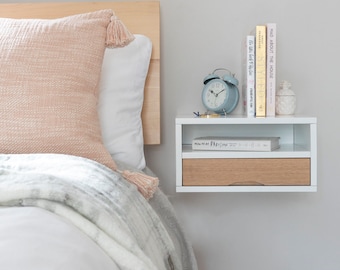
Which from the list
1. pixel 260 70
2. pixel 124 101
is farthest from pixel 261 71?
pixel 124 101

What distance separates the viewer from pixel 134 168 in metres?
1.82

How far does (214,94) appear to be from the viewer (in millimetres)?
2043

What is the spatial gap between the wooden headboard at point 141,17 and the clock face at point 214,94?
171 mm

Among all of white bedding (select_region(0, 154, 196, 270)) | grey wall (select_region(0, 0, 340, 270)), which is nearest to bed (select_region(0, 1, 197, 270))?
white bedding (select_region(0, 154, 196, 270))

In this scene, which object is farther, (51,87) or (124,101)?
(124,101)

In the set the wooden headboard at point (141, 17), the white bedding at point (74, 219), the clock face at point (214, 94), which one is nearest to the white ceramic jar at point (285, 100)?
the clock face at point (214, 94)

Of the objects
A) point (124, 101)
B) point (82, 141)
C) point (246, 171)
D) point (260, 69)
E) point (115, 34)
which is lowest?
point (246, 171)

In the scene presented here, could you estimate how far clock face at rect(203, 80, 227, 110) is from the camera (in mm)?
2031

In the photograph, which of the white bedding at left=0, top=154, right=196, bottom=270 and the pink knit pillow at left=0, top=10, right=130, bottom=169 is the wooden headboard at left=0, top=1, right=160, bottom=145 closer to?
the pink knit pillow at left=0, top=10, right=130, bottom=169

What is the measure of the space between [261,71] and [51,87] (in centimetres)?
71

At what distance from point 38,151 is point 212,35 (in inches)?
35.7

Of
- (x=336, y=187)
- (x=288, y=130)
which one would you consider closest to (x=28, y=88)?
(x=288, y=130)

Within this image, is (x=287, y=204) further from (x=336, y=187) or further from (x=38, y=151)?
(x=38, y=151)

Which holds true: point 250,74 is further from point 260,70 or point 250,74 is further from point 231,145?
point 231,145
